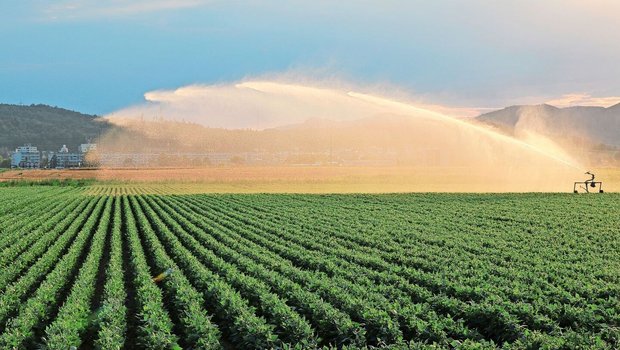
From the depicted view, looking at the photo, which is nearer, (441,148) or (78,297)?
(78,297)

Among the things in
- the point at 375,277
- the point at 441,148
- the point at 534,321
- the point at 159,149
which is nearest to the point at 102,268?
the point at 375,277

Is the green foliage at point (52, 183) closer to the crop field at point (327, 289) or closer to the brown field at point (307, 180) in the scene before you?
the brown field at point (307, 180)

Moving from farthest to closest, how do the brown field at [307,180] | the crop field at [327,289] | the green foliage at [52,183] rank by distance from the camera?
the green foliage at [52,183] < the brown field at [307,180] < the crop field at [327,289]

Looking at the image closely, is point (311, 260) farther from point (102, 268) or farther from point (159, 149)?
point (159, 149)

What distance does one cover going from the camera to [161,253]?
18.5m

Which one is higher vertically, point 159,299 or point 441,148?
point 441,148

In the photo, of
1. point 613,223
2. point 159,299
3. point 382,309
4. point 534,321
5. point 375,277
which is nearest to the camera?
point 534,321

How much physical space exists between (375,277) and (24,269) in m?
11.2

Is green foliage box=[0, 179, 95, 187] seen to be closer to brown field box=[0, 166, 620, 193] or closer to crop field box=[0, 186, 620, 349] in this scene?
brown field box=[0, 166, 620, 193]

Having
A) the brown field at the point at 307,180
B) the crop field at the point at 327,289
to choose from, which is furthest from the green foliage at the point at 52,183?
the crop field at the point at 327,289

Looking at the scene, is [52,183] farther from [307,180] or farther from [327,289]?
[327,289]

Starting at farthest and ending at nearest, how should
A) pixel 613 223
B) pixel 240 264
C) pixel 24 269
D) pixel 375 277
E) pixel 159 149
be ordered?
1. pixel 159 149
2. pixel 613 223
3. pixel 24 269
4. pixel 240 264
5. pixel 375 277

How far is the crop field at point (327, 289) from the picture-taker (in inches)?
382

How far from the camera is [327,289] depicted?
1234cm
